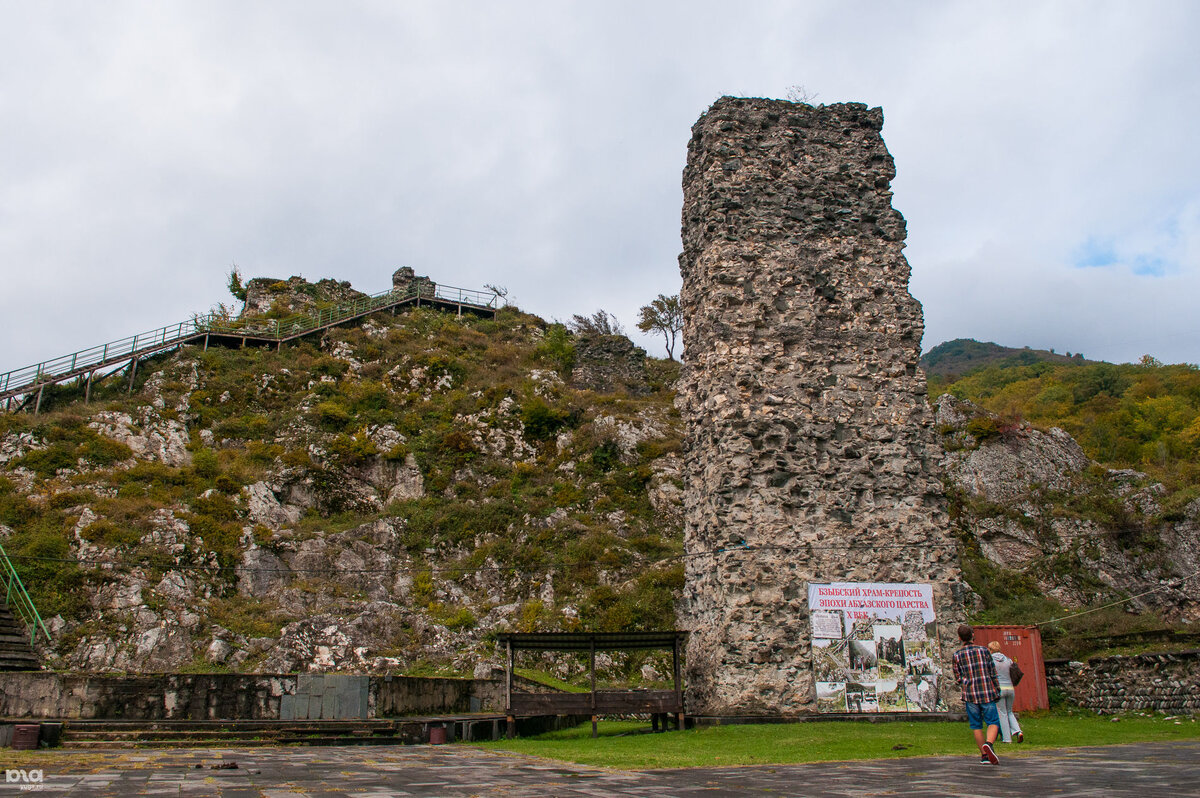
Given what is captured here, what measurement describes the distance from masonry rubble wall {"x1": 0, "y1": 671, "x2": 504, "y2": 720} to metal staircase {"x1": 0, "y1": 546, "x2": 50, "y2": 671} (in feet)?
17.3

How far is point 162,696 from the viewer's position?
11.0 metres

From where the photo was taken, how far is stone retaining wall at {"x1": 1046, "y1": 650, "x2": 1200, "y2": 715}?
43.2ft

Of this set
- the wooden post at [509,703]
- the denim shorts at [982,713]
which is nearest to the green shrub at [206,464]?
the wooden post at [509,703]

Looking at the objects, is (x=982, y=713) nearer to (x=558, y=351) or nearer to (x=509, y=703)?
(x=509, y=703)

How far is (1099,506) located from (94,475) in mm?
30958

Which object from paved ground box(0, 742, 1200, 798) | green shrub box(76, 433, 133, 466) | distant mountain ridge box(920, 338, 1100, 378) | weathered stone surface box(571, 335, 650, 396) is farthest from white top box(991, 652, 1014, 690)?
distant mountain ridge box(920, 338, 1100, 378)

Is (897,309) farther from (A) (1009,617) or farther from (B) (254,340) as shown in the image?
(B) (254,340)

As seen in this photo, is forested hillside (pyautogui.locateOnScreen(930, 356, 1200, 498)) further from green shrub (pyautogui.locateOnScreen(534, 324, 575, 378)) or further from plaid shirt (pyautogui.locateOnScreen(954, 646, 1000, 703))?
plaid shirt (pyautogui.locateOnScreen(954, 646, 1000, 703))

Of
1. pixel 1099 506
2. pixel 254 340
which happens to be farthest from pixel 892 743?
pixel 254 340

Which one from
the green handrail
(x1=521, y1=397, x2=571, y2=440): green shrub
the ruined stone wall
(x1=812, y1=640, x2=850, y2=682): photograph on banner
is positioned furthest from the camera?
(x1=521, y1=397, x2=571, y2=440): green shrub

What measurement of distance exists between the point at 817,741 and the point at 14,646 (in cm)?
1690

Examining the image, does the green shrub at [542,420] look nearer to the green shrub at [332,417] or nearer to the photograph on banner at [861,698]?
the green shrub at [332,417]

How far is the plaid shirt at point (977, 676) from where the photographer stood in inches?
286

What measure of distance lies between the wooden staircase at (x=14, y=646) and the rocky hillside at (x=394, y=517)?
2.15ft
